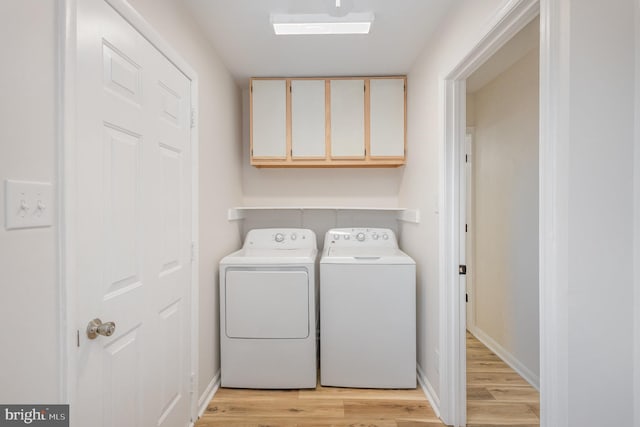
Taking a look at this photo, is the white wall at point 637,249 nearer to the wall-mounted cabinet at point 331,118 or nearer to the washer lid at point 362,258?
the washer lid at point 362,258

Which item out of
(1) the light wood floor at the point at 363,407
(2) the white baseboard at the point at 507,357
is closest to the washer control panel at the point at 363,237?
(1) the light wood floor at the point at 363,407

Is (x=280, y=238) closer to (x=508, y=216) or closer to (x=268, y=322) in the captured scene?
(x=268, y=322)

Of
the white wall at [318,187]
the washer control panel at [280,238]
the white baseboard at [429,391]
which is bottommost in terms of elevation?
the white baseboard at [429,391]

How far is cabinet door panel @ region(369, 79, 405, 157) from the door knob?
2154 mm

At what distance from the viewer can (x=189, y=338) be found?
1.86m

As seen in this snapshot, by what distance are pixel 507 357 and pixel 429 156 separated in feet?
5.72

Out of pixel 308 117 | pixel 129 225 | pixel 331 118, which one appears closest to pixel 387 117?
pixel 331 118

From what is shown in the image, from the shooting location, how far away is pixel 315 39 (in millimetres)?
2133

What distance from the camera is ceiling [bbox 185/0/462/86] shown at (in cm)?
179

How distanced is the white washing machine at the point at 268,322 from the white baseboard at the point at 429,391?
74 cm

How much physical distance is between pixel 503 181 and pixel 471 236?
0.66 m

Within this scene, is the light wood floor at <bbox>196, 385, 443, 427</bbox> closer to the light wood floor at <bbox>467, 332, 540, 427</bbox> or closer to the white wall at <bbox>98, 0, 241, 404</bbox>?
the white wall at <bbox>98, 0, 241, 404</bbox>

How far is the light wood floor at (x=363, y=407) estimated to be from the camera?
6.44ft

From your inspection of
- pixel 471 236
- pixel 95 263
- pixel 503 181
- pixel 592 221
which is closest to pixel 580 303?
pixel 592 221
